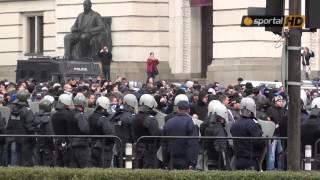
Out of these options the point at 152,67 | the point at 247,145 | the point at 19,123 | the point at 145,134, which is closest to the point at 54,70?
the point at 152,67

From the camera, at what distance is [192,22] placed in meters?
47.2

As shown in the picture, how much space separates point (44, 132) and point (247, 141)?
16.4ft

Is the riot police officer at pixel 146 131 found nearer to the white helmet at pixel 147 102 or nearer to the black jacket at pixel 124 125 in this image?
the white helmet at pixel 147 102

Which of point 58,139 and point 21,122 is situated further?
point 21,122

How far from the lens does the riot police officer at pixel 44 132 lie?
65.8 feet

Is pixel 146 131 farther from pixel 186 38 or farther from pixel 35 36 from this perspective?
pixel 35 36

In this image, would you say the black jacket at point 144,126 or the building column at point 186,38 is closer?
the black jacket at point 144,126

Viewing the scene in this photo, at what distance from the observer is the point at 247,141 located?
63.5ft

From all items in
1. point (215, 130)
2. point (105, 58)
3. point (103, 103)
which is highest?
point (105, 58)

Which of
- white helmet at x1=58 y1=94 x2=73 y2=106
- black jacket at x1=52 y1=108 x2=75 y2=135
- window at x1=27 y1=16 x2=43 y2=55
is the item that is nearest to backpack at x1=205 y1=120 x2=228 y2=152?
black jacket at x1=52 y1=108 x2=75 y2=135

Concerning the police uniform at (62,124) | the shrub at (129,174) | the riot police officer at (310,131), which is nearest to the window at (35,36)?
the police uniform at (62,124)

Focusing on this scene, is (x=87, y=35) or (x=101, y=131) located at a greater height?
(x=87, y=35)

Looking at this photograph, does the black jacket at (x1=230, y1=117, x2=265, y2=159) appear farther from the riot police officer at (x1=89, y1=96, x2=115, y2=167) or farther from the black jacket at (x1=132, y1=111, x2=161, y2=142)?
the riot police officer at (x1=89, y1=96, x2=115, y2=167)

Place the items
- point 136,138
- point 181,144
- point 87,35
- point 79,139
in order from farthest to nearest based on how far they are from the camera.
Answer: point 87,35 → point 136,138 → point 79,139 → point 181,144
